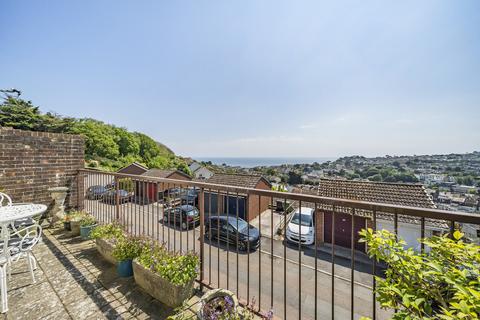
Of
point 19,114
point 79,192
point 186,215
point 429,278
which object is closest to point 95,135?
point 19,114

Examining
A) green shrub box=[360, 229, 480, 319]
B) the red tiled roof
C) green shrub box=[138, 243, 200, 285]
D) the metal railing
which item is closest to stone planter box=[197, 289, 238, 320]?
the metal railing

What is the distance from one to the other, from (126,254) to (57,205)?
118 inches

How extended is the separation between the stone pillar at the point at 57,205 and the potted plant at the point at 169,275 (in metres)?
3.23

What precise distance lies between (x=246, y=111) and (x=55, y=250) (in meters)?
11.3

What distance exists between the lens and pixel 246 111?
502 inches

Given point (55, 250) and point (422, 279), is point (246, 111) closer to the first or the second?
point (55, 250)

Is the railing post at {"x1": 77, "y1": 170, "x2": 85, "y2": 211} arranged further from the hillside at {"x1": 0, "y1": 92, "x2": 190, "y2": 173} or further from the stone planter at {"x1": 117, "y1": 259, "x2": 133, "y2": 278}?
the hillside at {"x1": 0, "y1": 92, "x2": 190, "y2": 173}

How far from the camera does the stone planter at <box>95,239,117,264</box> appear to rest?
2.67m

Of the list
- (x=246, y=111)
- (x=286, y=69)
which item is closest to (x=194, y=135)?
(x=246, y=111)

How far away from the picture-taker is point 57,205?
13.2ft

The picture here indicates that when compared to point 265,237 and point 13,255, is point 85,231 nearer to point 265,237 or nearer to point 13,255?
point 13,255

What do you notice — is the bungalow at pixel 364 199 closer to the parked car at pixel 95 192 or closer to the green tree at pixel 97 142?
the parked car at pixel 95 192

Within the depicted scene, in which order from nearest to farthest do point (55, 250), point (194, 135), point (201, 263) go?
1. point (201, 263)
2. point (55, 250)
3. point (194, 135)

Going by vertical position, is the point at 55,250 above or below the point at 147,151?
below
